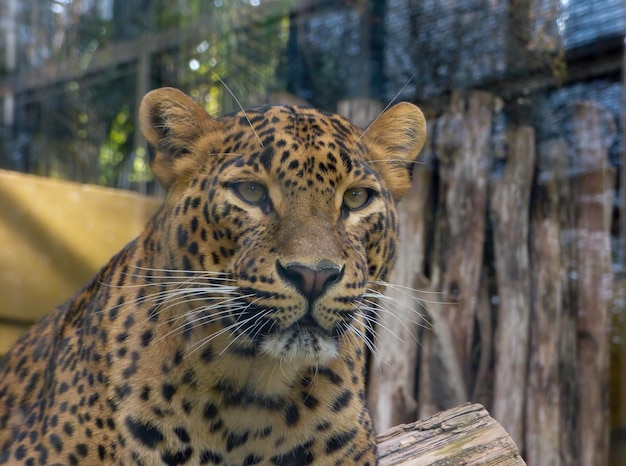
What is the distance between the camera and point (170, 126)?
2520mm

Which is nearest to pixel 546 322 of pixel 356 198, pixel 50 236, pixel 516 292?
pixel 516 292

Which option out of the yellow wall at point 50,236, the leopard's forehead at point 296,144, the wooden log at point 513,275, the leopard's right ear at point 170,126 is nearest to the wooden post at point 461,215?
the wooden log at point 513,275

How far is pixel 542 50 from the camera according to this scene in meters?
4.32

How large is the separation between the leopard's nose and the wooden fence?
229cm

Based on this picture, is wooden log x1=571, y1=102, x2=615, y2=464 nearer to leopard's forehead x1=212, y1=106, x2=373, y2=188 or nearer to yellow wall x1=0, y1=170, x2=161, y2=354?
leopard's forehead x1=212, y1=106, x2=373, y2=188

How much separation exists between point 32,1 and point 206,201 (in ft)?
11.4

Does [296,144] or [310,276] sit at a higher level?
[296,144]

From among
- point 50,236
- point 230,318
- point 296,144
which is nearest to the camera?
point 230,318

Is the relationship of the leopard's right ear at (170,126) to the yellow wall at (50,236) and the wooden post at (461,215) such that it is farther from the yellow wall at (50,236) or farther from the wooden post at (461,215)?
the yellow wall at (50,236)

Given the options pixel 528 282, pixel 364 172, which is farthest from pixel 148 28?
pixel 364 172

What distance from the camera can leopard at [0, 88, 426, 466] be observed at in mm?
2234

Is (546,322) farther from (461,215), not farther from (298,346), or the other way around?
(298,346)

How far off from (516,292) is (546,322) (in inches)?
8.8

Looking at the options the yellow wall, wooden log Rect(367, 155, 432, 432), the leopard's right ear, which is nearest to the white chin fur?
the leopard's right ear
